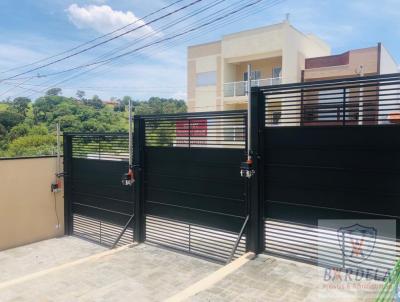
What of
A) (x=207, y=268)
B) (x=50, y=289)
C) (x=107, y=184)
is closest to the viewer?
(x=50, y=289)

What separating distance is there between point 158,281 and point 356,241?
3059 millimetres

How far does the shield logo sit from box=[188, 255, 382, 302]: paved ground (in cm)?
42

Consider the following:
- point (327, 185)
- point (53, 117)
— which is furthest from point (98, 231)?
point (53, 117)

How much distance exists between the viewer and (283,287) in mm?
4281

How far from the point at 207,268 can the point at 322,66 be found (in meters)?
16.9

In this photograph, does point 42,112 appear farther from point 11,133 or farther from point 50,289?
point 50,289

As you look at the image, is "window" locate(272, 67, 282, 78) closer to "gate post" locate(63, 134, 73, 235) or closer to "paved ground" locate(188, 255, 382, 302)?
"gate post" locate(63, 134, 73, 235)

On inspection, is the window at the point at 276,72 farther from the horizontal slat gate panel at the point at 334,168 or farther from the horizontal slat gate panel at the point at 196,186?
the horizontal slat gate panel at the point at 334,168

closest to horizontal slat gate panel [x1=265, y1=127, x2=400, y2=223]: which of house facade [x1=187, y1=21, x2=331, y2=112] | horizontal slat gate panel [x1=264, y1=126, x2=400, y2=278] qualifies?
horizontal slat gate panel [x1=264, y1=126, x2=400, y2=278]

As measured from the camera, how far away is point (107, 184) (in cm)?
826

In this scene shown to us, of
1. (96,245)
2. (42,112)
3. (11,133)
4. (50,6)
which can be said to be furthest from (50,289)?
(42,112)

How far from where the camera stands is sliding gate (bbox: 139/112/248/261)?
5.89 meters

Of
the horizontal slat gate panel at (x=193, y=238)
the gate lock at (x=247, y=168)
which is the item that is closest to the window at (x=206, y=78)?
the horizontal slat gate panel at (x=193, y=238)

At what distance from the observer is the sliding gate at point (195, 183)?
589 cm
